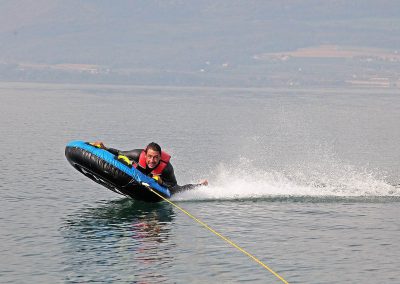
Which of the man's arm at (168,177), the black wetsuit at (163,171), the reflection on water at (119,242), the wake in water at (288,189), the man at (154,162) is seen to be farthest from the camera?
the wake in water at (288,189)

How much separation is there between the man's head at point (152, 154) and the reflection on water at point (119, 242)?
1.64 meters

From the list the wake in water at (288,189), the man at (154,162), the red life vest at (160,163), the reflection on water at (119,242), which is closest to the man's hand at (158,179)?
the man at (154,162)

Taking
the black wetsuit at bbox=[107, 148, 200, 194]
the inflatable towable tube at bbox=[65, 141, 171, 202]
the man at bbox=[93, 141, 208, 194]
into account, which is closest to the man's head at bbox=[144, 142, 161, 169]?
the man at bbox=[93, 141, 208, 194]

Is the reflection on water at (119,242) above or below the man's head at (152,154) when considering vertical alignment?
below

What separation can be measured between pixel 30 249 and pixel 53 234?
2.18 meters

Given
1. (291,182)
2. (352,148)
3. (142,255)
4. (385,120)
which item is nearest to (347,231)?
(142,255)

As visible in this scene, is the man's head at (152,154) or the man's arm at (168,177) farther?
the man's arm at (168,177)

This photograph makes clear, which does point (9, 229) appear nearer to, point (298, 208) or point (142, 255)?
point (142, 255)

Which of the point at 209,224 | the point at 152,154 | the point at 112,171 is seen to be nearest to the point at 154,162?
the point at 152,154

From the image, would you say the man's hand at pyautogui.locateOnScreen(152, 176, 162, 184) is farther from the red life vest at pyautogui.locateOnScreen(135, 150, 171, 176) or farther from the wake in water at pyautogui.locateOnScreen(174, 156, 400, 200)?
the wake in water at pyautogui.locateOnScreen(174, 156, 400, 200)

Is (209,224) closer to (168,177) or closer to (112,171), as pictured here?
(168,177)

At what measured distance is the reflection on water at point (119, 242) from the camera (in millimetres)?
22312

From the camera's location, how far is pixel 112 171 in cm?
2966

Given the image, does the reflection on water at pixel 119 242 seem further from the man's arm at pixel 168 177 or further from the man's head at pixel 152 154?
the man's head at pixel 152 154
